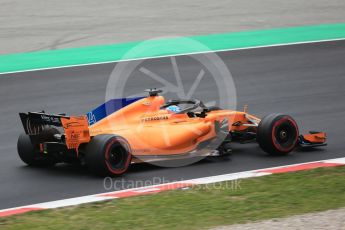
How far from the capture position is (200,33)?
22.5m

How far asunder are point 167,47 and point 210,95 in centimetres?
496

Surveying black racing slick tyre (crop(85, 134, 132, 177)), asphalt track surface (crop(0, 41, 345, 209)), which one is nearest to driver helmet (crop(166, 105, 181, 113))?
asphalt track surface (crop(0, 41, 345, 209))

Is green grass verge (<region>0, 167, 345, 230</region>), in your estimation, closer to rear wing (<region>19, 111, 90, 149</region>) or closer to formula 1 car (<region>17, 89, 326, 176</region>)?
formula 1 car (<region>17, 89, 326, 176</region>)

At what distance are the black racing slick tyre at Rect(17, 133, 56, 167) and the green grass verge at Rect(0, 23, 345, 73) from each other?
7567 mm

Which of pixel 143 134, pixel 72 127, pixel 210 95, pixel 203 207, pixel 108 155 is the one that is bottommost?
pixel 203 207

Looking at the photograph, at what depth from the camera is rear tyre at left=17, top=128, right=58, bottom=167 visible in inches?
426

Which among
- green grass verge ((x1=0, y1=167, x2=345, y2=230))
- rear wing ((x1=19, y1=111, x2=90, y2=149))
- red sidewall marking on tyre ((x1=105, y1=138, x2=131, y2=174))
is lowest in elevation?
green grass verge ((x1=0, y1=167, x2=345, y2=230))

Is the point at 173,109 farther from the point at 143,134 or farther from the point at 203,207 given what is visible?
the point at 203,207

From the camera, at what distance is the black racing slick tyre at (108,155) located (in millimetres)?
10125

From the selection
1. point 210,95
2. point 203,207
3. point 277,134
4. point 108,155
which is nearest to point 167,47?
point 210,95

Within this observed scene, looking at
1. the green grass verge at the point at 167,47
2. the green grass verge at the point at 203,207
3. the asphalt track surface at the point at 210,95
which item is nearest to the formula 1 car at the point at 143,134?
the asphalt track surface at the point at 210,95

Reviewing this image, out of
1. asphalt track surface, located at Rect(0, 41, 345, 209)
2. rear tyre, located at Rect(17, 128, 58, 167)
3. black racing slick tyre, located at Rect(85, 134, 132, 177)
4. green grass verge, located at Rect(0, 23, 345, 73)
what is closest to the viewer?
black racing slick tyre, located at Rect(85, 134, 132, 177)

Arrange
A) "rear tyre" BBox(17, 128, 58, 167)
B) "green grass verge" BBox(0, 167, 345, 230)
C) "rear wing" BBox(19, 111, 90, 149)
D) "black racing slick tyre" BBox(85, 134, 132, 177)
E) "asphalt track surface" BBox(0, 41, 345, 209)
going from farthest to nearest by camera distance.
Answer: "rear tyre" BBox(17, 128, 58, 167), "asphalt track surface" BBox(0, 41, 345, 209), "rear wing" BBox(19, 111, 90, 149), "black racing slick tyre" BBox(85, 134, 132, 177), "green grass verge" BBox(0, 167, 345, 230)

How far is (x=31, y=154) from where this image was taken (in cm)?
1089
